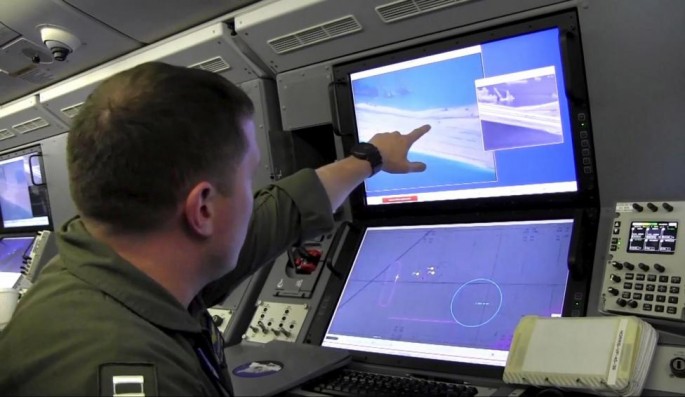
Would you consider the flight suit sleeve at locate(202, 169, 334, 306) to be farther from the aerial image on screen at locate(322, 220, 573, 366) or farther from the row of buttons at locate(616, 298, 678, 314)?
the row of buttons at locate(616, 298, 678, 314)

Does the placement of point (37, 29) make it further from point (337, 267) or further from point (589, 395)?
point (589, 395)

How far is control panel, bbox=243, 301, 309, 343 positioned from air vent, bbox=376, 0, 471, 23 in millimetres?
1231

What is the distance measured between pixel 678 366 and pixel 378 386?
0.86 meters

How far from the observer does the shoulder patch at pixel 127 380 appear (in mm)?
1019

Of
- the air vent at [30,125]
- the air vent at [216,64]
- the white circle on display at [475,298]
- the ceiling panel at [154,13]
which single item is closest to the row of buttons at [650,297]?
the white circle on display at [475,298]

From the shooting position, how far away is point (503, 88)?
2217 millimetres

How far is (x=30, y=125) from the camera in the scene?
4.55 meters

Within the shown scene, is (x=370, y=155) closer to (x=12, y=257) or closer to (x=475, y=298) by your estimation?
(x=475, y=298)

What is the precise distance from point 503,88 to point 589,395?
1.11 meters

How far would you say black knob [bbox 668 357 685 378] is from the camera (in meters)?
1.63

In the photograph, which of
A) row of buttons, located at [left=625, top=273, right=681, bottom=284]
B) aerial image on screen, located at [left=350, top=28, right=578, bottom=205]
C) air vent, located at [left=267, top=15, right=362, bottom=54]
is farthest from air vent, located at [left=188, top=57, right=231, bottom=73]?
row of buttons, located at [left=625, top=273, right=681, bottom=284]

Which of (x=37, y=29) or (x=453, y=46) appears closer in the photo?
(x=453, y=46)

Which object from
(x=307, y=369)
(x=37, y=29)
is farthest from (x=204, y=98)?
(x=37, y=29)

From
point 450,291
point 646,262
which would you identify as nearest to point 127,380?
point 450,291
